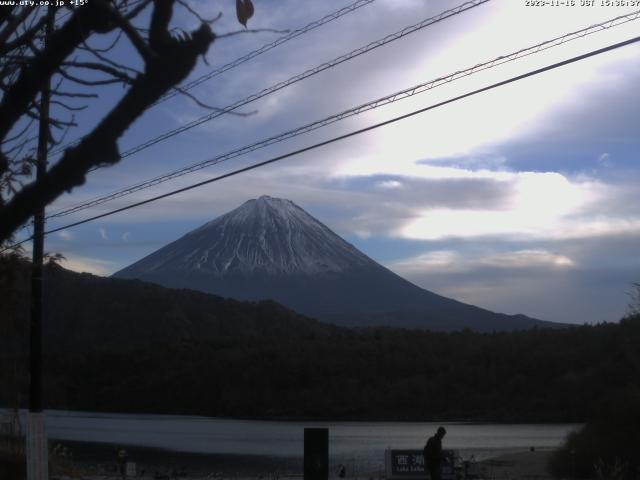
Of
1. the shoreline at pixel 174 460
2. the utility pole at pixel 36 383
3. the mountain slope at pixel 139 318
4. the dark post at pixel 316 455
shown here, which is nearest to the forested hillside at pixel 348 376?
the mountain slope at pixel 139 318

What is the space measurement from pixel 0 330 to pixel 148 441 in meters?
41.2

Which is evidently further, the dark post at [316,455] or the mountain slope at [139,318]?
the mountain slope at [139,318]

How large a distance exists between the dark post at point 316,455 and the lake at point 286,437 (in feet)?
78.6

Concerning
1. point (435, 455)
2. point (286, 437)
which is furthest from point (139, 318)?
point (435, 455)

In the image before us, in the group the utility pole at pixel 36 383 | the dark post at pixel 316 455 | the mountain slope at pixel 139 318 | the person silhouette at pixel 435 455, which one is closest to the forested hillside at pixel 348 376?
the mountain slope at pixel 139 318

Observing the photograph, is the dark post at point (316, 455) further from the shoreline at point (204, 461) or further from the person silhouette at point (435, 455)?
the shoreline at point (204, 461)

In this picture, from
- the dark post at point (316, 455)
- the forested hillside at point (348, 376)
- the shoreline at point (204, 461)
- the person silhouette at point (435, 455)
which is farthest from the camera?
the forested hillside at point (348, 376)

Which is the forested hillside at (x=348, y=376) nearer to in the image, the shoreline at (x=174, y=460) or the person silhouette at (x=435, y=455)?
the shoreline at (x=174, y=460)

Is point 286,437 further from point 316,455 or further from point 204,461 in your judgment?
point 316,455

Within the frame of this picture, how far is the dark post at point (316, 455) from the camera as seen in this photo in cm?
1518

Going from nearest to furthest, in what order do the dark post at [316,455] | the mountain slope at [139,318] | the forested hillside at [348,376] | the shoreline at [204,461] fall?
the dark post at [316,455], the shoreline at [204,461], the forested hillside at [348,376], the mountain slope at [139,318]

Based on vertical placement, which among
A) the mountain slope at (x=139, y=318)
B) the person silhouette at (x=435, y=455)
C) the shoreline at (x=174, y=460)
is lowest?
the shoreline at (x=174, y=460)

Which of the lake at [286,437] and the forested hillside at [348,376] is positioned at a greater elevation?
the forested hillside at [348,376]

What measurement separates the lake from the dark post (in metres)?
24.0
